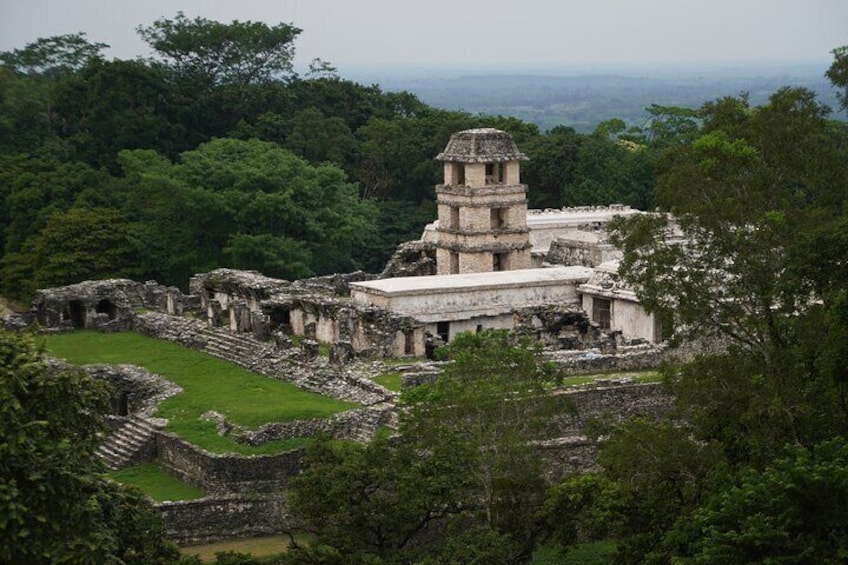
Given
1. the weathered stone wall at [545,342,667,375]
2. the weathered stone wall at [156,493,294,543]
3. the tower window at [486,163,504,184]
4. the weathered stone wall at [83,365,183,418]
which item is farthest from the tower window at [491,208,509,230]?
the weathered stone wall at [156,493,294,543]

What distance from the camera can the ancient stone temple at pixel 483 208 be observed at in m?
52.0

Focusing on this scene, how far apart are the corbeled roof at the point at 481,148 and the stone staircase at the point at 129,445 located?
51.0 feet

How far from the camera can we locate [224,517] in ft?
115

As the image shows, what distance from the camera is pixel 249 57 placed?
82625 mm

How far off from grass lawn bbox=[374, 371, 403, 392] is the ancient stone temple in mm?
9973

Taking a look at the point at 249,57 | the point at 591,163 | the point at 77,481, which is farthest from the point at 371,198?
the point at 77,481

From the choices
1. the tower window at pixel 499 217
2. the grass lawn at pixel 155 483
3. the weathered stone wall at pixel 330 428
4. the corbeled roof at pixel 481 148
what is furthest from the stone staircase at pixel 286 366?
the corbeled roof at pixel 481 148

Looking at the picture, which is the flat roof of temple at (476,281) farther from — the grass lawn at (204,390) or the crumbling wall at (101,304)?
the crumbling wall at (101,304)

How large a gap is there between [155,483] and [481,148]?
1826 centimetres

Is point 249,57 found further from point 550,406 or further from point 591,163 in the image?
point 550,406

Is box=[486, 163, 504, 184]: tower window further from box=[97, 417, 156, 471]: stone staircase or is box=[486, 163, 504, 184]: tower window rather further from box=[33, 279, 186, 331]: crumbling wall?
box=[97, 417, 156, 471]: stone staircase

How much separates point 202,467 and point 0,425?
35.9 ft

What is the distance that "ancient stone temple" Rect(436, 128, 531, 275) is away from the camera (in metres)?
52.0

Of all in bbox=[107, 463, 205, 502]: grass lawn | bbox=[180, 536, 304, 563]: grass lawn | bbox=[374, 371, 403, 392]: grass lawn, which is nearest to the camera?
bbox=[180, 536, 304, 563]: grass lawn
